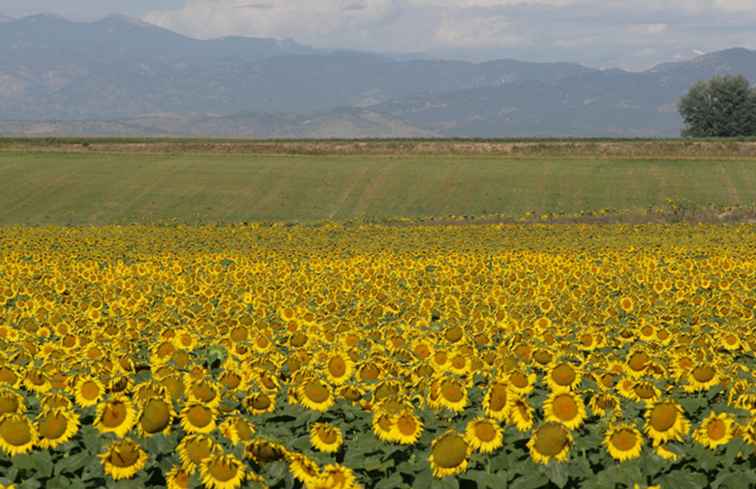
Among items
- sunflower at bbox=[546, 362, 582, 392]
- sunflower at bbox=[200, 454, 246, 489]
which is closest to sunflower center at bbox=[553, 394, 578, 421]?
sunflower at bbox=[546, 362, 582, 392]

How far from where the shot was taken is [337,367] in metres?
7.64

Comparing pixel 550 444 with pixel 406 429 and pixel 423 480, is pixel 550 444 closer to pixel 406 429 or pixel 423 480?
pixel 423 480

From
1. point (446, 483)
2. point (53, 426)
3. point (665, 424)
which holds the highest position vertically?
point (53, 426)

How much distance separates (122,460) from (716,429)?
405cm

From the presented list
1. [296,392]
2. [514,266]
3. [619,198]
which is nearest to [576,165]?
[619,198]

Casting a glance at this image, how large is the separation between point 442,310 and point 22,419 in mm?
7197

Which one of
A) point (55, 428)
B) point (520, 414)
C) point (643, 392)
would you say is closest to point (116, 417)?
point (55, 428)

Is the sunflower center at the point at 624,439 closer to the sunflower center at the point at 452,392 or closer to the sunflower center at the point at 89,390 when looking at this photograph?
the sunflower center at the point at 452,392

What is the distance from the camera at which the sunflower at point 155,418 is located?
6.22 m

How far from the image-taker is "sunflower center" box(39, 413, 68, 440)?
20.0ft

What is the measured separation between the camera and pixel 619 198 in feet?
223

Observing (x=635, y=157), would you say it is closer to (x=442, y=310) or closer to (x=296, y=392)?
(x=442, y=310)

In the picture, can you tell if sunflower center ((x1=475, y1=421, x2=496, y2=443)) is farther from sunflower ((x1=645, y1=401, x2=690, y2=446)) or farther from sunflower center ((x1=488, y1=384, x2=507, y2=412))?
sunflower ((x1=645, y1=401, x2=690, y2=446))

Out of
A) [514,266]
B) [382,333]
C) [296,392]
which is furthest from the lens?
[514,266]
